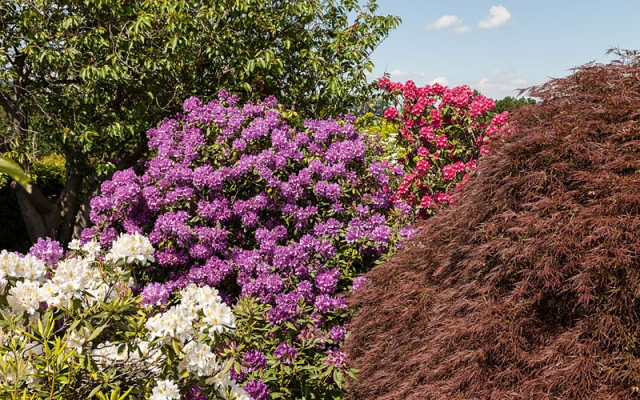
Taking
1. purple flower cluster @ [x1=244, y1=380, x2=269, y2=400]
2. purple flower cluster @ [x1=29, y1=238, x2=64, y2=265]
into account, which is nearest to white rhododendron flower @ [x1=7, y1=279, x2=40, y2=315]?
purple flower cluster @ [x1=29, y1=238, x2=64, y2=265]

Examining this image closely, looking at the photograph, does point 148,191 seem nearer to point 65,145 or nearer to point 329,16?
point 65,145

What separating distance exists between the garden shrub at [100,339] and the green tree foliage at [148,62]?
334 cm

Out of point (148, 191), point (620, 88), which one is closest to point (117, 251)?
point (148, 191)

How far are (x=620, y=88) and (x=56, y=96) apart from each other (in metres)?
5.71

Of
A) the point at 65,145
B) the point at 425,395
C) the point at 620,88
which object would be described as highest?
the point at 65,145

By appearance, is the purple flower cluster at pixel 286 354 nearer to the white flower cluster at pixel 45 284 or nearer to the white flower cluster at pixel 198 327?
the white flower cluster at pixel 198 327

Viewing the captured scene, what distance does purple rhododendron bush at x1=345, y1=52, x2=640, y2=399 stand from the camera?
246 cm

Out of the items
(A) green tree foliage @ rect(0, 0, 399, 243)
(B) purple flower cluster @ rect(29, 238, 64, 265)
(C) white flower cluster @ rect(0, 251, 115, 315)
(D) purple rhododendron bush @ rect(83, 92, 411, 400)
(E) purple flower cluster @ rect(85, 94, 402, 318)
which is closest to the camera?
(C) white flower cluster @ rect(0, 251, 115, 315)

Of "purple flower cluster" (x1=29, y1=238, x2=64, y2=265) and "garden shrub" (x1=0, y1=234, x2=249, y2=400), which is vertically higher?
"purple flower cluster" (x1=29, y1=238, x2=64, y2=265)

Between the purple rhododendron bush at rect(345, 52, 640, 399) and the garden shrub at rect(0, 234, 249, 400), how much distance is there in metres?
1.10

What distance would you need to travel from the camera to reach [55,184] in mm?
9469

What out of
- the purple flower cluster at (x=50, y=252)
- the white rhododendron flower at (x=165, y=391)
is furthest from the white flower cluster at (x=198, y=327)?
the purple flower cluster at (x=50, y=252)

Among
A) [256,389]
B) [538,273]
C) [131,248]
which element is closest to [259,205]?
[256,389]

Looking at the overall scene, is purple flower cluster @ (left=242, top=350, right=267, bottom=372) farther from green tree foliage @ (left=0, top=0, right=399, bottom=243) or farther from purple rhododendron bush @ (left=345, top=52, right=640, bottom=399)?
green tree foliage @ (left=0, top=0, right=399, bottom=243)
